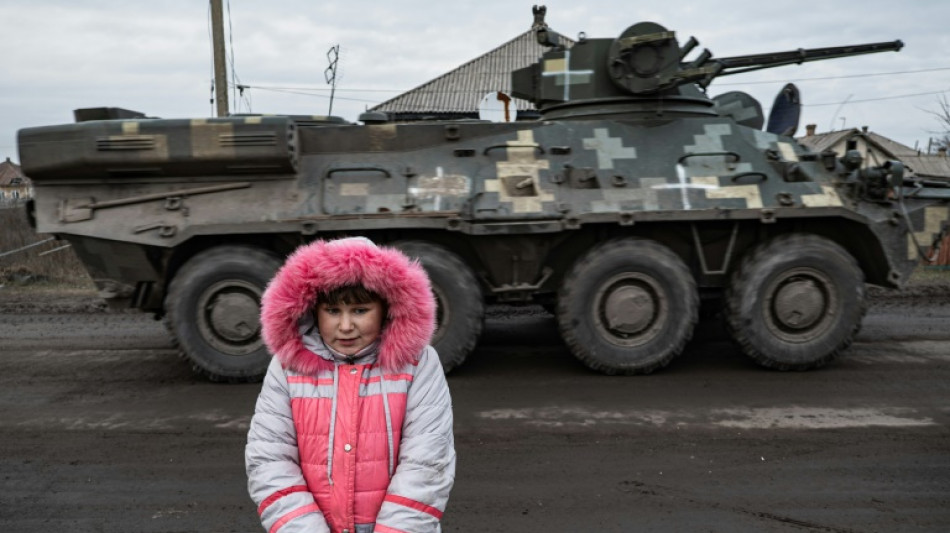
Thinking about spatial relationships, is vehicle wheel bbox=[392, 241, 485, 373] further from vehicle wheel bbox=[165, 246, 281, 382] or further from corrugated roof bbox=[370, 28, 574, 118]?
corrugated roof bbox=[370, 28, 574, 118]

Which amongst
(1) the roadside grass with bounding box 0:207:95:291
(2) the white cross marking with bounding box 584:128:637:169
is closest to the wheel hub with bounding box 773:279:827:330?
(2) the white cross marking with bounding box 584:128:637:169

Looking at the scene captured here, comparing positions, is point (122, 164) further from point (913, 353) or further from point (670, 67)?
point (913, 353)

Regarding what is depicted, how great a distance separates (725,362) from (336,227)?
11.9ft

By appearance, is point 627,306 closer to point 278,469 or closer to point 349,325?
point 349,325

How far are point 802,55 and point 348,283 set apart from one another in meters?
6.77

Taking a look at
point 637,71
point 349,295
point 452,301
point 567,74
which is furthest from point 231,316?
point 349,295

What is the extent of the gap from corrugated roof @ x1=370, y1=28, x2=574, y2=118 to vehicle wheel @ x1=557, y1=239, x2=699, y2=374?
20.9 meters

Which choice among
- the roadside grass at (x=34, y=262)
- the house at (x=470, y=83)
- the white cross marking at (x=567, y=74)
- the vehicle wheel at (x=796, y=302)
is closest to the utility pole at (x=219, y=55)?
the roadside grass at (x=34, y=262)

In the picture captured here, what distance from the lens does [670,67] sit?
7488 millimetres

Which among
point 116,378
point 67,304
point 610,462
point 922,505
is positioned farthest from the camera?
point 67,304

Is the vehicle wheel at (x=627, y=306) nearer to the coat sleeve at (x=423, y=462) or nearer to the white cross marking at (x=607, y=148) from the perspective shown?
the white cross marking at (x=607, y=148)

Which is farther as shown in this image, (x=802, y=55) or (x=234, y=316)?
(x=802, y=55)

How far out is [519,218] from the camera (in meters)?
6.81

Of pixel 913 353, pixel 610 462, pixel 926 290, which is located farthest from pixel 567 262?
pixel 926 290
